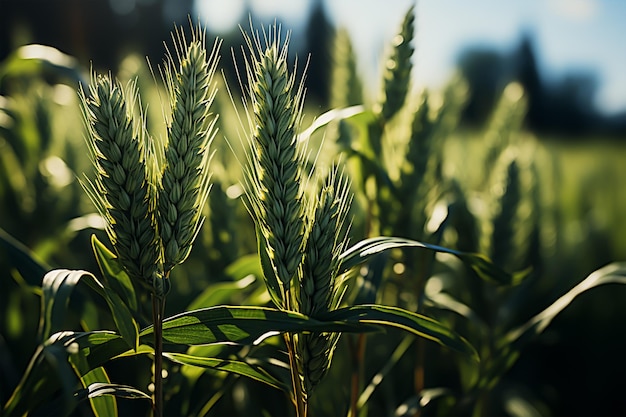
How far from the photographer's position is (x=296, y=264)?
612 millimetres

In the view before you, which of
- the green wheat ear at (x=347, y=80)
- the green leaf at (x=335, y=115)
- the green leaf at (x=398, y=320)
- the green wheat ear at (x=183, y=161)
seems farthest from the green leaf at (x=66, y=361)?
the green wheat ear at (x=347, y=80)

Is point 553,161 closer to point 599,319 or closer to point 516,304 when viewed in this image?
point 599,319

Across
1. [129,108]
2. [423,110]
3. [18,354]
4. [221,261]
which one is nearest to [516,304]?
[423,110]

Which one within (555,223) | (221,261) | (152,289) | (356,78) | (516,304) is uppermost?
(356,78)

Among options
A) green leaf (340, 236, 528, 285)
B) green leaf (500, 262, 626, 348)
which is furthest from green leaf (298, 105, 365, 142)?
green leaf (500, 262, 626, 348)

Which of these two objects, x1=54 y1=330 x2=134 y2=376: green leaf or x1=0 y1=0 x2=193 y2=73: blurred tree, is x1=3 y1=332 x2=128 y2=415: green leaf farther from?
x1=0 y1=0 x2=193 y2=73: blurred tree

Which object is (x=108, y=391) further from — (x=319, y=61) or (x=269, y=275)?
(x=319, y=61)

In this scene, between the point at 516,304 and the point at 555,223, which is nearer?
the point at 516,304

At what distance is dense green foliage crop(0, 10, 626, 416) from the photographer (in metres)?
0.63

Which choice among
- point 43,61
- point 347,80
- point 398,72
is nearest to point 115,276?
point 398,72

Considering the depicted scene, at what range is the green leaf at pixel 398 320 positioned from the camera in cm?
65

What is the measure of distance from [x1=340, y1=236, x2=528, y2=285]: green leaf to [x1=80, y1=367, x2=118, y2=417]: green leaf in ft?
1.02

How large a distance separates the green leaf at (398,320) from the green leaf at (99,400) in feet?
0.96

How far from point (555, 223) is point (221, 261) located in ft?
5.67
